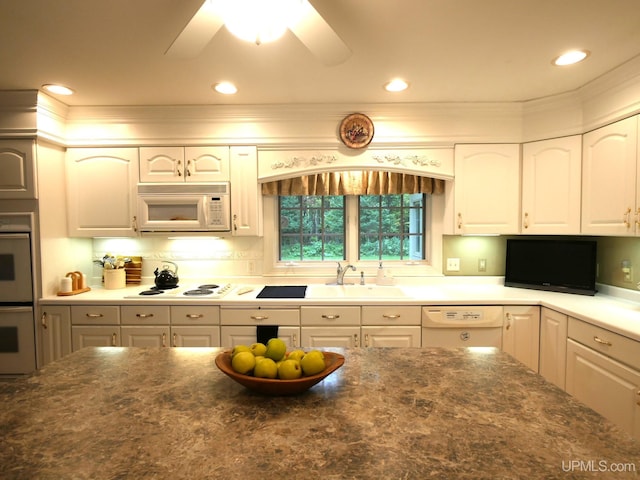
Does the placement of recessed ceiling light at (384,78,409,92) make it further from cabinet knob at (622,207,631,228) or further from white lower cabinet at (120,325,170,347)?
white lower cabinet at (120,325,170,347)

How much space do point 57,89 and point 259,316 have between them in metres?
2.14

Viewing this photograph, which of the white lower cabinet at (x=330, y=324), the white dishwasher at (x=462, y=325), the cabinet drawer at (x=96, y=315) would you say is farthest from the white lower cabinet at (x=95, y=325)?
the white dishwasher at (x=462, y=325)

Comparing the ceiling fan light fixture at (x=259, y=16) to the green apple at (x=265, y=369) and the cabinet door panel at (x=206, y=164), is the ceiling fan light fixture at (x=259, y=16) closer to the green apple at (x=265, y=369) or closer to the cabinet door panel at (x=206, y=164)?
the green apple at (x=265, y=369)

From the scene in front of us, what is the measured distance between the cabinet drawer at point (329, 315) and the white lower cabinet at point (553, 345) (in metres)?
1.29

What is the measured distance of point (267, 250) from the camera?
3.00 metres

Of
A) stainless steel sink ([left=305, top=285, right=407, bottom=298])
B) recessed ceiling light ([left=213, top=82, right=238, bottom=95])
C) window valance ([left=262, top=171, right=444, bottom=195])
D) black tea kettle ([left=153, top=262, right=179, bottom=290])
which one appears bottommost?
stainless steel sink ([left=305, top=285, right=407, bottom=298])

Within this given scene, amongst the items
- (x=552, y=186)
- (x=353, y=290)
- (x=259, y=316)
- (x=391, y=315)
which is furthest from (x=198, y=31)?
(x=552, y=186)

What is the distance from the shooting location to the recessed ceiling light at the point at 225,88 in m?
2.24

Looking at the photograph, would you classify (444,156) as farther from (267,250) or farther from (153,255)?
(153,255)

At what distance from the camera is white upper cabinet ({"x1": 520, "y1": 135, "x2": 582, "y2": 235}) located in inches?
94.0

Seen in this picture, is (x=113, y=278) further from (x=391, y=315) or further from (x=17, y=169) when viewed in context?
(x=391, y=315)

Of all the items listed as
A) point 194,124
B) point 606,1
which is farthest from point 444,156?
point 194,124

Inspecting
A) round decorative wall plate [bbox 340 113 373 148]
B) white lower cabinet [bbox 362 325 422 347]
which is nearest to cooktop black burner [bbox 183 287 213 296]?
white lower cabinet [bbox 362 325 422 347]

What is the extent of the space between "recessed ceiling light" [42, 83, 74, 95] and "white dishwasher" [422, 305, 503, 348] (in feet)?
9.71
